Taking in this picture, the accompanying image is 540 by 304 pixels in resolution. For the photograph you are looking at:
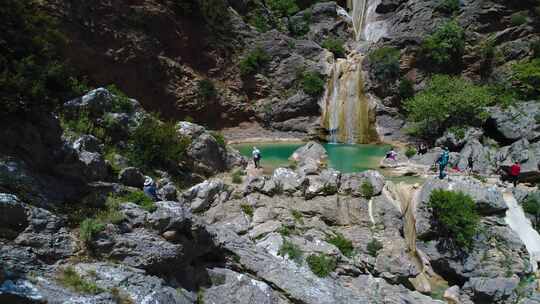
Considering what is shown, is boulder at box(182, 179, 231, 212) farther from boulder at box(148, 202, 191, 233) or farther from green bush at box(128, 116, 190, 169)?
boulder at box(148, 202, 191, 233)

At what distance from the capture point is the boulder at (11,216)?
7758 mm

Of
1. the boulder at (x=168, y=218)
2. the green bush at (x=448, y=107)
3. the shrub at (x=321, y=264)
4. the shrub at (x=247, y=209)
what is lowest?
the shrub at (x=321, y=264)

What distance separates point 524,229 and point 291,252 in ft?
35.7

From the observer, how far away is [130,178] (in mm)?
13039

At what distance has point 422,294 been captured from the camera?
14.5m

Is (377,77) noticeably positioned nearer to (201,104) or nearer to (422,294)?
(201,104)

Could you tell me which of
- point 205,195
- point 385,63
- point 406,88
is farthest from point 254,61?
point 205,195

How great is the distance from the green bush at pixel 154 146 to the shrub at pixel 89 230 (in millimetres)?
7612

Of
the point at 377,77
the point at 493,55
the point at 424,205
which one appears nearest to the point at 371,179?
the point at 424,205

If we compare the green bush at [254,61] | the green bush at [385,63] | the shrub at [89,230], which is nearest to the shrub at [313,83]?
the green bush at [254,61]

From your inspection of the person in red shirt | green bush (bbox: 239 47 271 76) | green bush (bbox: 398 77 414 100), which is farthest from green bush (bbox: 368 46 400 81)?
the person in red shirt

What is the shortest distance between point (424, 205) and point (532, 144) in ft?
36.4

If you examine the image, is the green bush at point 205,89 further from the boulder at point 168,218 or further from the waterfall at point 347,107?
the boulder at point 168,218

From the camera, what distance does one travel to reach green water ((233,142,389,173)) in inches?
1015
